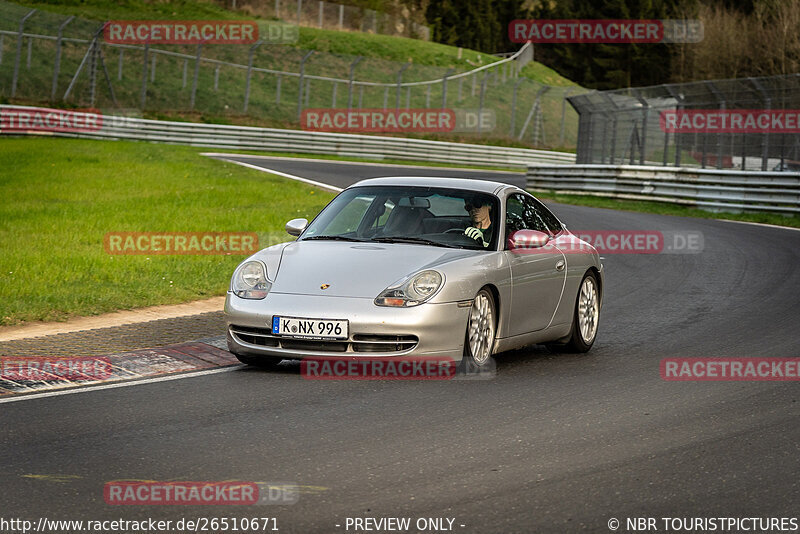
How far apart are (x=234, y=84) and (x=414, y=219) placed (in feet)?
139

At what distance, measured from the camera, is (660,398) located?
23.7 ft

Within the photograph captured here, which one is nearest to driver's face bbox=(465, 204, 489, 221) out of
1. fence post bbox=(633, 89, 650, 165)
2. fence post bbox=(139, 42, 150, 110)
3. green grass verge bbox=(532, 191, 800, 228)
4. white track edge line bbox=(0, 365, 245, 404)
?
white track edge line bbox=(0, 365, 245, 404)

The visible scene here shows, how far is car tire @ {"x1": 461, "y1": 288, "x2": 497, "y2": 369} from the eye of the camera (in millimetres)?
7832

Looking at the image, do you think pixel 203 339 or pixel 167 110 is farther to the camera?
pixel 167 110

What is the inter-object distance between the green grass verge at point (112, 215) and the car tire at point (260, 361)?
9.50 ft

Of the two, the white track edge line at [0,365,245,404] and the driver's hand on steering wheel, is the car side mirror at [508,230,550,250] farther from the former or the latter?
the white track edge line at [0,365,245,404]

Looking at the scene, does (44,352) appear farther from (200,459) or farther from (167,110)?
(167,110)

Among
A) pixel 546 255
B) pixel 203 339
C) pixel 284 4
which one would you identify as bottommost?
pixel 203 339

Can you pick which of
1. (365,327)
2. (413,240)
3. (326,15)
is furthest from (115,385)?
(326,15)

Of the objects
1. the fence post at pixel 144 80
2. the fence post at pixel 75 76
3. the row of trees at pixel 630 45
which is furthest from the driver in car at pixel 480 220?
the row of trees at pixel 630 45

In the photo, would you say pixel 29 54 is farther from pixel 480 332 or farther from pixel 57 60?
pixel 480 332

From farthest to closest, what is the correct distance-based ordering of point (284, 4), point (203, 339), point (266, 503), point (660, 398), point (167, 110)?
point (284, 4)
point (167, 110)
point (203, 339)
point (660, 398)
point (266, 503)

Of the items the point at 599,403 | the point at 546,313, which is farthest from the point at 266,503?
the point at 546,313

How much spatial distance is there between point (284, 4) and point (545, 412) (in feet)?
207
